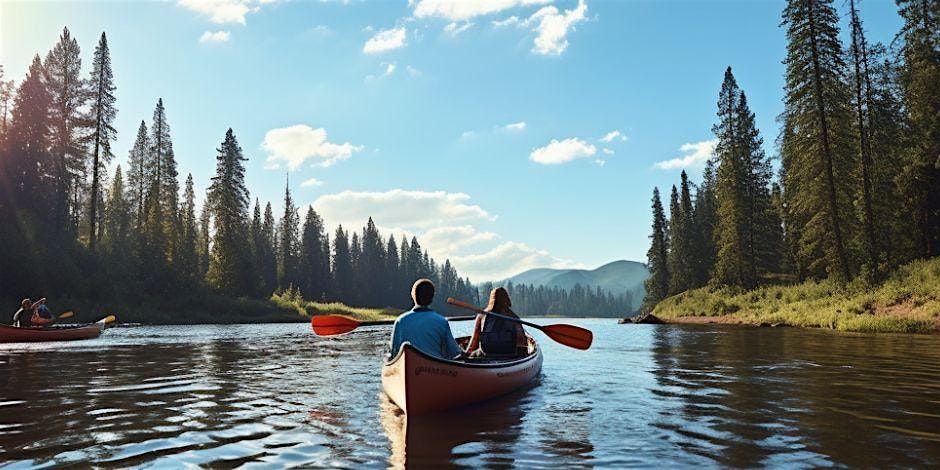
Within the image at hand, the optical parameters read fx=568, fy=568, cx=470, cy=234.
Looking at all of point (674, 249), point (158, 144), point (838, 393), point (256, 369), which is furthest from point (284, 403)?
point (674, 249)

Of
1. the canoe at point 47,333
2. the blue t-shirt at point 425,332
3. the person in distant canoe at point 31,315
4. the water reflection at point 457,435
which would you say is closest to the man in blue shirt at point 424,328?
the blue t-shirt at point 425,332

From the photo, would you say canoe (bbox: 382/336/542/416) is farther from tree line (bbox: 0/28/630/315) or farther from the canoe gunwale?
tree line (bbox: 0/28/630/315)

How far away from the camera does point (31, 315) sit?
2545 centimetres

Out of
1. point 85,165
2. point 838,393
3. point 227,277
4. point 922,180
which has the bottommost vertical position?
point 838,393

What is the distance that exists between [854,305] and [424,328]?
2737 cm

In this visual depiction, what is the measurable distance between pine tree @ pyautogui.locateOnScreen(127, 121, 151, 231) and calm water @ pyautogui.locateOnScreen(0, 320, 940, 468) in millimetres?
59065

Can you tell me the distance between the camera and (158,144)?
65375 millimetres

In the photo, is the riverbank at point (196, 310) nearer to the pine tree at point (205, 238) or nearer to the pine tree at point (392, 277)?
the pine tree at point (205, 238)

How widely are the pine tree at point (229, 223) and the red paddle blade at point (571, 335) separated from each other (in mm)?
54015

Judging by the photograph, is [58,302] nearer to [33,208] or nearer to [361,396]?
[33,208]

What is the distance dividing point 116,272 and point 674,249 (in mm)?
66257

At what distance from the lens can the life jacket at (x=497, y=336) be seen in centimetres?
1223

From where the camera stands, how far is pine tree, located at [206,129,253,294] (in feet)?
198

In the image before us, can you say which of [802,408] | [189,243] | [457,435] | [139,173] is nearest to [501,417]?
[457,435]
